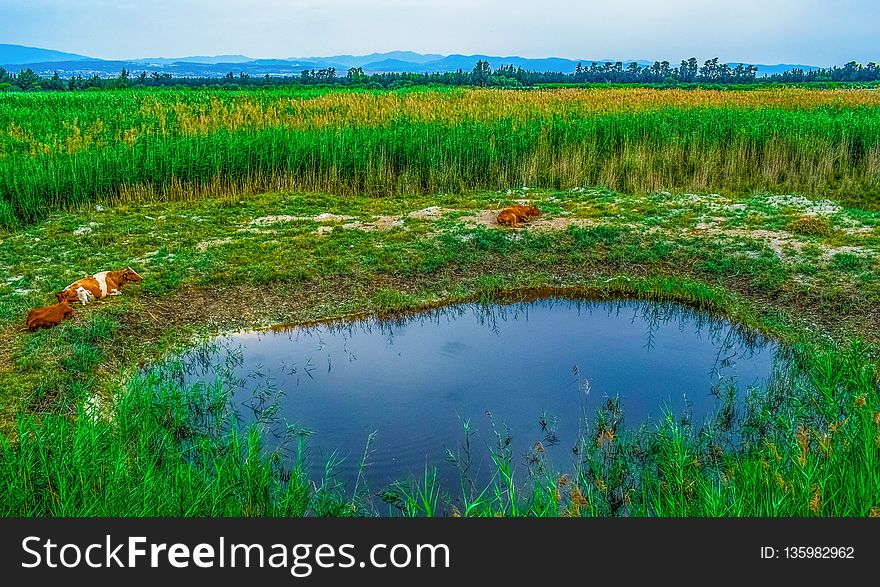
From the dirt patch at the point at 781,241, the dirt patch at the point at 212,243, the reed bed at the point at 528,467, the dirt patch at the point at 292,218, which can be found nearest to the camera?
the reed bed at the point at 528,467

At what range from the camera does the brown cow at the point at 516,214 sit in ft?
28.1

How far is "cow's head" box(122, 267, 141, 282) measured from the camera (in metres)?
6.48

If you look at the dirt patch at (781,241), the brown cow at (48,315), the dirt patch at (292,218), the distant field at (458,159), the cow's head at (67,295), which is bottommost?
the brown cow at (48,315)

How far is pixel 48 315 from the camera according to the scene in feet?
17.9

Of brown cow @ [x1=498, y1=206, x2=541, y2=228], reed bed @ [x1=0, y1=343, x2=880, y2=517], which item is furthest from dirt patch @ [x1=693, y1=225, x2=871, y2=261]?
reed bed @ [x1=0, y1=343, x2=880, y2=517]

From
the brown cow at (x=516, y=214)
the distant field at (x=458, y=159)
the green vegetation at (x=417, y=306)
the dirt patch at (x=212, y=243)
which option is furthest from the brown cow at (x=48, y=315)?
the brown cow at (x=516, y=214)

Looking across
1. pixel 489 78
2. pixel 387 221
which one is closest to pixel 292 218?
pixel 387 221

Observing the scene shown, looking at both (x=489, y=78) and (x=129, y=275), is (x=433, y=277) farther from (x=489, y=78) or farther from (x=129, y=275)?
(x=489, y=78)

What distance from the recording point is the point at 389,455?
402 centimetres

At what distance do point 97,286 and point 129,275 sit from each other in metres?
0.50

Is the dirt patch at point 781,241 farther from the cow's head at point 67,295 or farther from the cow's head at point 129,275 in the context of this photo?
the cow's head at point 67,295

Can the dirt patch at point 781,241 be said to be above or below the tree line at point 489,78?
below

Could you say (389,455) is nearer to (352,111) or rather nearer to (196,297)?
(196,297)

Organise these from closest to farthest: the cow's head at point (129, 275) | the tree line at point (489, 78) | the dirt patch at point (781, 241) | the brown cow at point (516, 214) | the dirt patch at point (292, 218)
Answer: the cow's head at point (129, 275) → the dirt patch at point (781, 241) → the brown cow at point (516, 214) → the dirt patch at point (292, 218) → the tree line at point (489, 78)
